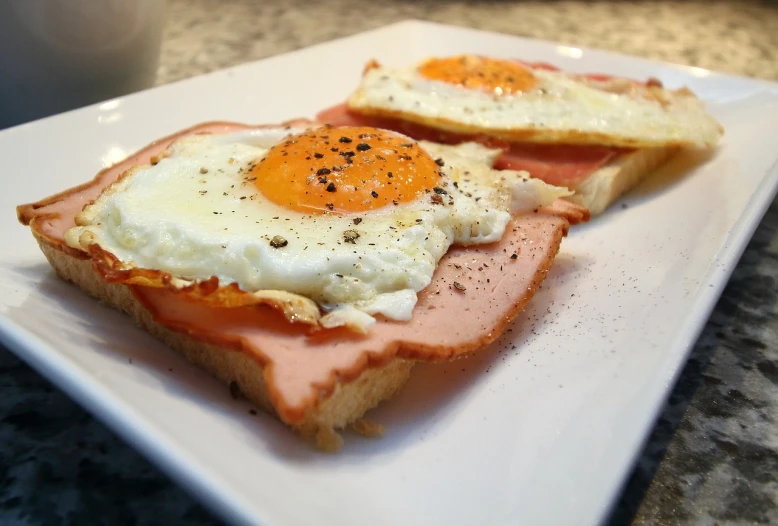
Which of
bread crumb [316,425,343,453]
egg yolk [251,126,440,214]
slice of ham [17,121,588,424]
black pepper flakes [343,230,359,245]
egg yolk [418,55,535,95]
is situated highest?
egg yolk [418,55,535,95]

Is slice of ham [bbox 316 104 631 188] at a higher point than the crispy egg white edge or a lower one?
lower

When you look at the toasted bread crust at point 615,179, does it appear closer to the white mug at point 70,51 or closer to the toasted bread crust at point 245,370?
the toasted bread crust at point 245,370

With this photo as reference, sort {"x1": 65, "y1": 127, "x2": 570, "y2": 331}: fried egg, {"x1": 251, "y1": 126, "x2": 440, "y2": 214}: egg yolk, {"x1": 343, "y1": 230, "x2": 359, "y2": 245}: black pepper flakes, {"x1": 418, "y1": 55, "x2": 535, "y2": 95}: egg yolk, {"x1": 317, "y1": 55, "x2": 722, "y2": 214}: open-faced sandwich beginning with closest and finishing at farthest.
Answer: {"x1": 65, "y1": 127, "x2": 570, "y2": 331}: fried egg → {"x1": 343, "y1": 230, "x2": 359, "y2": 245}: black pepper flakes → {"x1": 251, "y1": 126, "x2": 440, "y2": 214}: egg yolk → {"x1": 317, "y1": 55, "x2": 722, "y2": 214}: open-faced sandwich → {"x1": 418, "y1": 55, "x2": 535, "y2": 95}: egg yolk

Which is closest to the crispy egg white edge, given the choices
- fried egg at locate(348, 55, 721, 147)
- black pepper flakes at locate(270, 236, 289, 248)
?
fried egg at locate(348, 55, 721, 147)

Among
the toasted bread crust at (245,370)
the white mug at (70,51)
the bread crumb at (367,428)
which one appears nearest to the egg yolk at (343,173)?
the toasted bread crust at (245,370)

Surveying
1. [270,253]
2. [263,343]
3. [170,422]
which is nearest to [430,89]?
[270,253]

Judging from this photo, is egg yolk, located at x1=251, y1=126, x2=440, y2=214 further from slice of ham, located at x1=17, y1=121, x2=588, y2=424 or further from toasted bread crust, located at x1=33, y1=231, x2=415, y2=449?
toasted bread crust, located at x1=33, y1=231, x2=415, y2=449

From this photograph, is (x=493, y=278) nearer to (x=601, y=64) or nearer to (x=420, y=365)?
(x=420, y=365)

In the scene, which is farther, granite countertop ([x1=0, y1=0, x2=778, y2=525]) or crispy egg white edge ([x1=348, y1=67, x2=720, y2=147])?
crispy egg white edge ([x1=348, y1=67, x2=720, y2=147])
